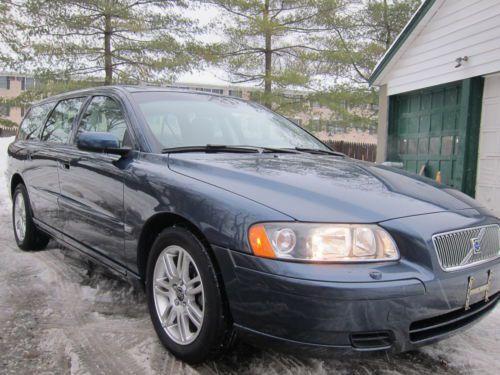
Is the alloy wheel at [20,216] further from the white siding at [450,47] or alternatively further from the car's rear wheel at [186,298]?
the white siding at [450,47]

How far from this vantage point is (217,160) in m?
2.75

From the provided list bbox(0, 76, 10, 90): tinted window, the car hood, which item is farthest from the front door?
bbox(0, 76, 10, 90): tinted window

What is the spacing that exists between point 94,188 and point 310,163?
160cm

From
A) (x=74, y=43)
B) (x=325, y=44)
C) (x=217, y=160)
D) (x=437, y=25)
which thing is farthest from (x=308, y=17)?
(x=217, y=160)

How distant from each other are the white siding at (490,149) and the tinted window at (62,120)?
632 cm

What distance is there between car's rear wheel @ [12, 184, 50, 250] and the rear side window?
602 mm

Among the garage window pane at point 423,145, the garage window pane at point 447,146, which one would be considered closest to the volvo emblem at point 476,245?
the garage window pane at point 447,146

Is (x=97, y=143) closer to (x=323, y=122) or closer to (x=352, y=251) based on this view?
(x=352, y=251)

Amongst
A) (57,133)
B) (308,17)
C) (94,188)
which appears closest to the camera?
(94,188)

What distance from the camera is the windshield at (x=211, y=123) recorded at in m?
3.20

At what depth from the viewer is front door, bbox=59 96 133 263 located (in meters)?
3.05

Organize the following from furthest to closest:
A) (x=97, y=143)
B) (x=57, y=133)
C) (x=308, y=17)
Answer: (x=308, y=17) < (x=57, y=133) < (x=97, y=143)

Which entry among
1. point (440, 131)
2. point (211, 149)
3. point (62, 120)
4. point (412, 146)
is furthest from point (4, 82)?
point (211, 149)

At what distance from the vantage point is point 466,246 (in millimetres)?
2309
